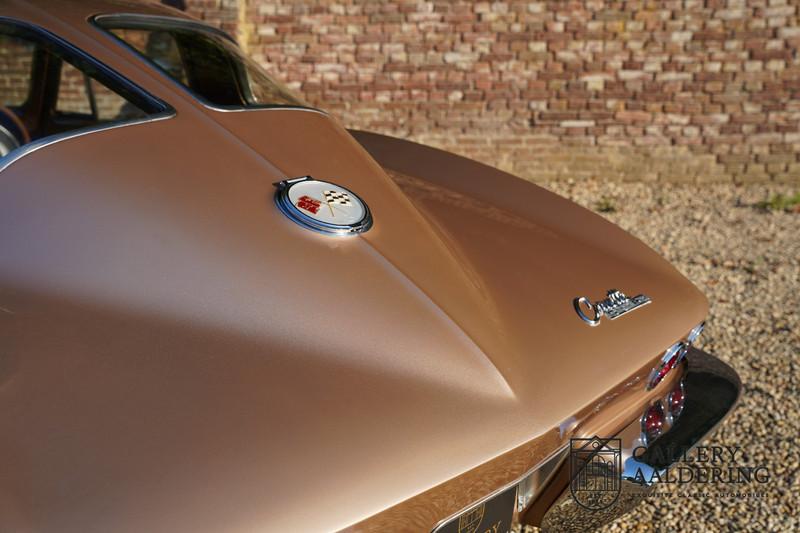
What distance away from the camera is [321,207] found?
177 cm

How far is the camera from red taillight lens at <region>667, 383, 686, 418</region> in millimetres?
2041

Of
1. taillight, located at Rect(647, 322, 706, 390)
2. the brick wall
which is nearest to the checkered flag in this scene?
taillight, located at Rect(647, 322, 706, 390)

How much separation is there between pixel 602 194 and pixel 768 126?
4.44ft

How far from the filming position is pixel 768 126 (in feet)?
18.1

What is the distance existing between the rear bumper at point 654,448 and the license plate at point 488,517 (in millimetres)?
179

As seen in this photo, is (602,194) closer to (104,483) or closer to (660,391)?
(660,391)

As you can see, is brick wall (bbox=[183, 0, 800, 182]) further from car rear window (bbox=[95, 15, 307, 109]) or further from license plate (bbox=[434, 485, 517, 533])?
license plate (bbox=[434, 485, 517, 533])

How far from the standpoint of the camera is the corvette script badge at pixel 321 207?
1731mm

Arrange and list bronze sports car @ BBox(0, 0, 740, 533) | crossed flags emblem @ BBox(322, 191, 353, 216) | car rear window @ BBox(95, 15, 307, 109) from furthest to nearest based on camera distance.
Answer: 1. car rear window @ BBox(95, 15, 307, 109)
2. crossed flags emblem @ BBox(322, 191, 353, 216)
3. bronze sports car @ BBox(0, 0, 740, 533)

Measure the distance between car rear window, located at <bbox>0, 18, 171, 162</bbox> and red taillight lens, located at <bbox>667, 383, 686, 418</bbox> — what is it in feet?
5.23

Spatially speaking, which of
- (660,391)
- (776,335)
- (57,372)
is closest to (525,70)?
(776,335)

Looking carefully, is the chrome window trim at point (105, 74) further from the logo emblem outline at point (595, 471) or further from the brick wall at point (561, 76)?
the brick wall at point (561, 76)

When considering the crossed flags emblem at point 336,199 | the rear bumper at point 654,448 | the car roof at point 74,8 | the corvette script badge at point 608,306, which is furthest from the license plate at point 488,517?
the car roof at point 74,8

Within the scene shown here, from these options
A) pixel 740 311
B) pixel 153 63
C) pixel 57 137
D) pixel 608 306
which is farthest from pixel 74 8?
pixel 740 311
